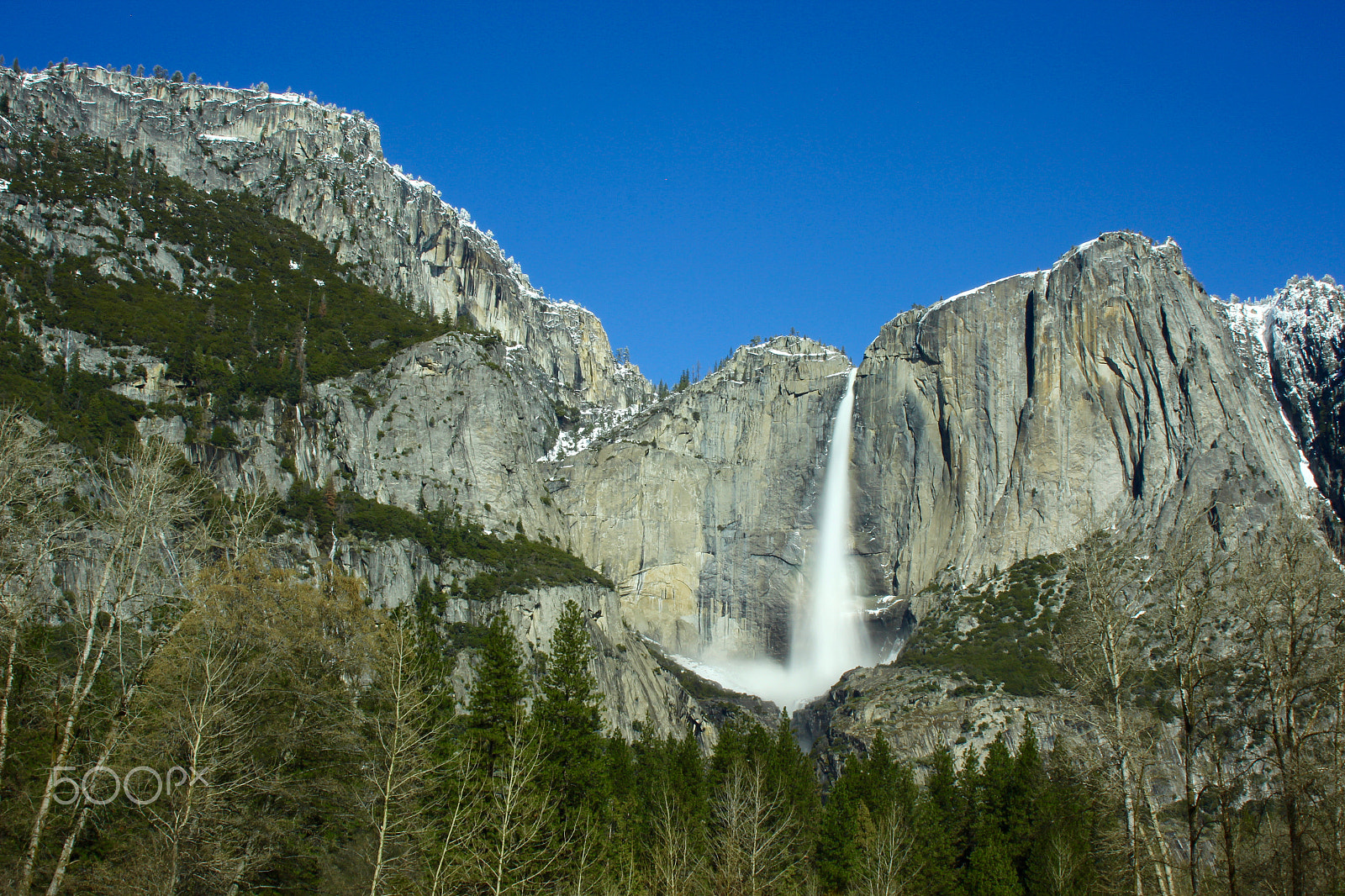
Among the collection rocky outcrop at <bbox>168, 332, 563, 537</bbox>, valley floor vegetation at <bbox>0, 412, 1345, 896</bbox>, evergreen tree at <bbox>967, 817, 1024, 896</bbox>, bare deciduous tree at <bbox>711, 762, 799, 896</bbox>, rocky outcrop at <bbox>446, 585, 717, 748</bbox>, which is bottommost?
evergreen tree at <bbox>967, 817, 1024, 896</bbox>

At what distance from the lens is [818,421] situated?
135500mm

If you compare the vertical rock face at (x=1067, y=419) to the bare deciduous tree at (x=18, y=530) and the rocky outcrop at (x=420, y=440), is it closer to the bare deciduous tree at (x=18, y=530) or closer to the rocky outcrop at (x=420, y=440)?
the rocky outcrop at (x=420, y=440)

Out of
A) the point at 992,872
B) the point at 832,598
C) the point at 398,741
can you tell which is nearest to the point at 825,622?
the point at 832,598

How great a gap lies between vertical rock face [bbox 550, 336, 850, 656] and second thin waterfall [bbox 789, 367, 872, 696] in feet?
5.54

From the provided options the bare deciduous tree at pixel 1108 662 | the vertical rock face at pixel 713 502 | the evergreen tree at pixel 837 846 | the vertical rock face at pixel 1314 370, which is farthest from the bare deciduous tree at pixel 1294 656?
the vertical rock face at pixel 713 502

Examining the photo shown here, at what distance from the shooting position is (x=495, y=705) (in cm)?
3344

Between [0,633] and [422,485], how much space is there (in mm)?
80384

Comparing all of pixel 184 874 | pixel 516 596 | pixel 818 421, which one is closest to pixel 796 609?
pixel 818 421

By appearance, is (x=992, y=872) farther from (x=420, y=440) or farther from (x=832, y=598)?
(x=832, y=598)

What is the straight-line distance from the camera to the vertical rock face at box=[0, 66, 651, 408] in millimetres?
134125

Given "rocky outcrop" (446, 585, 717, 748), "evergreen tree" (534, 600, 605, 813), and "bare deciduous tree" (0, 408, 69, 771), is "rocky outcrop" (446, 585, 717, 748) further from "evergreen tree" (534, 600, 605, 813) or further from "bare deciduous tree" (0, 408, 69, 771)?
"bare deciduous tree" (0, 408, 69, 771)

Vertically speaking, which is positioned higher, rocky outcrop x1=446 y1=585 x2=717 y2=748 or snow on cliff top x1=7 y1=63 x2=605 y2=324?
snow on cliff top x1=7 y1=63 x2=605 y2=324

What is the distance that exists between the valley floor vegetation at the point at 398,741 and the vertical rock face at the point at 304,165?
4222 inches

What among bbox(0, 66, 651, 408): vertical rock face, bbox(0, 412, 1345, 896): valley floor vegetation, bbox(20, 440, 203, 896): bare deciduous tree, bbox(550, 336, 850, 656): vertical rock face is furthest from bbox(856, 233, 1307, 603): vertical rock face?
bbox(20, 440, 203, 896): bare deciduous tree
